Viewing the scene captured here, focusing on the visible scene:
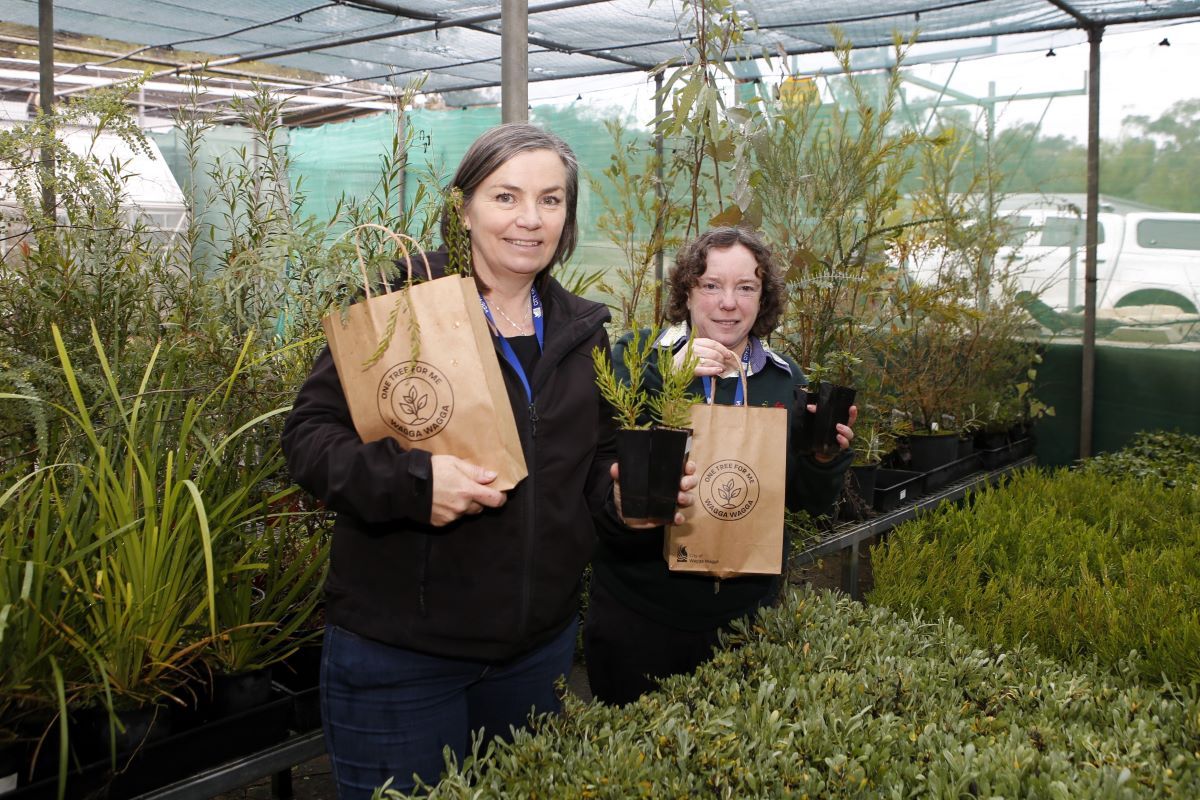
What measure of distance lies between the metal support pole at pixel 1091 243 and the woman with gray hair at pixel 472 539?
527 centimetres

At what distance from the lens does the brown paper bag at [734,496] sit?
5.98 ft

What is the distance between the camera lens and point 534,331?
5.75 feet

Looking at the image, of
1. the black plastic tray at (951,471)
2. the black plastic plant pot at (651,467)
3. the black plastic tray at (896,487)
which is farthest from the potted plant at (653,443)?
the black plastic tray at (951,471)

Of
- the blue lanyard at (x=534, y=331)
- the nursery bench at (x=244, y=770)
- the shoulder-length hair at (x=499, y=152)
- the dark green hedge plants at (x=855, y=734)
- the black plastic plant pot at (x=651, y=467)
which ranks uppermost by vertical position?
the shoulder-length hair at (x=499, y=152)

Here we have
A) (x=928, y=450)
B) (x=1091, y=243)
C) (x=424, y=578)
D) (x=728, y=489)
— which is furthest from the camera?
(x=1091, y=243)

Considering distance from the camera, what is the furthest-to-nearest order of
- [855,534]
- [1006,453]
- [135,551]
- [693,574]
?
[1006,453]
[855,534]
[693,574]
[135,551]

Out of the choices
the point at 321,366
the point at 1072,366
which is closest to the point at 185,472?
the point at 321,366

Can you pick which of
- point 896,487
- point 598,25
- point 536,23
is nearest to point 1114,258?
point 896,487

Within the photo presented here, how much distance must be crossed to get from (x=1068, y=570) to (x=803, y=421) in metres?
1.66

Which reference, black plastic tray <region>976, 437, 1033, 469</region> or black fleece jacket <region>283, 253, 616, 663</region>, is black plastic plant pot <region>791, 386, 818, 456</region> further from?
black plastic tray <region>976, 437, 1033, 469</region>

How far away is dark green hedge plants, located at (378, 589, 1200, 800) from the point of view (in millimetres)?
1353

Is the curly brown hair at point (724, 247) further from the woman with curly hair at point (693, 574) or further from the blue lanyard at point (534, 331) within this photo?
the blue lanyard at point (534, 331)

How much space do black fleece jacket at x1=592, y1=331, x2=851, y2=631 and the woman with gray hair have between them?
407 millimetres

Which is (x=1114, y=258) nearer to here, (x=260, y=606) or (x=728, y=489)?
(x=728, y=489)
